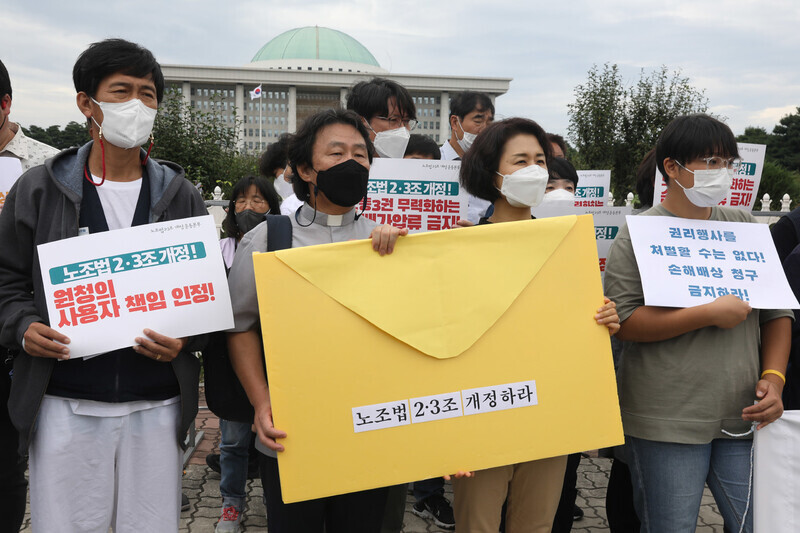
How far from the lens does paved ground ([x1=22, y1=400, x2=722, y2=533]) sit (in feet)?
13.0

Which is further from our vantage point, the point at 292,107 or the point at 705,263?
the point at 292,107

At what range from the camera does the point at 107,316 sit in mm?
2043

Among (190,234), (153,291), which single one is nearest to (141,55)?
(190,234)

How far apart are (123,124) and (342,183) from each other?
2.48ft

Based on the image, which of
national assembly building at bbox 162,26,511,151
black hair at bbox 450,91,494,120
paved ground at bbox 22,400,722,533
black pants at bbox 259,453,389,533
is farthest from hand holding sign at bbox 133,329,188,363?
national assembly building at bbox 162,26,511,151

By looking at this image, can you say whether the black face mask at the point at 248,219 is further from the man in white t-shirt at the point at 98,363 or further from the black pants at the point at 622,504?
the black pants at the point at 622,504

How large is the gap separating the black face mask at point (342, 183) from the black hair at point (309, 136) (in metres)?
0.12

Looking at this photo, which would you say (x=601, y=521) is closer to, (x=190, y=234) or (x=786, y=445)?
(x=786, y=445)

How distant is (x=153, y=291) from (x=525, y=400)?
1.24 m

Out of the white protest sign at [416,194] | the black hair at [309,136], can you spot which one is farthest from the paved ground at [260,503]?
the black hair at [309,136]

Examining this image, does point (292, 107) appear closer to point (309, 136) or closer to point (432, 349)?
point (309, 136)

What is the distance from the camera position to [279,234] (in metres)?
2.21

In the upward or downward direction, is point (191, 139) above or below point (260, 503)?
above

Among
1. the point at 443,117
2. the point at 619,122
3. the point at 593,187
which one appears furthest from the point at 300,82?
the point at 593,187
